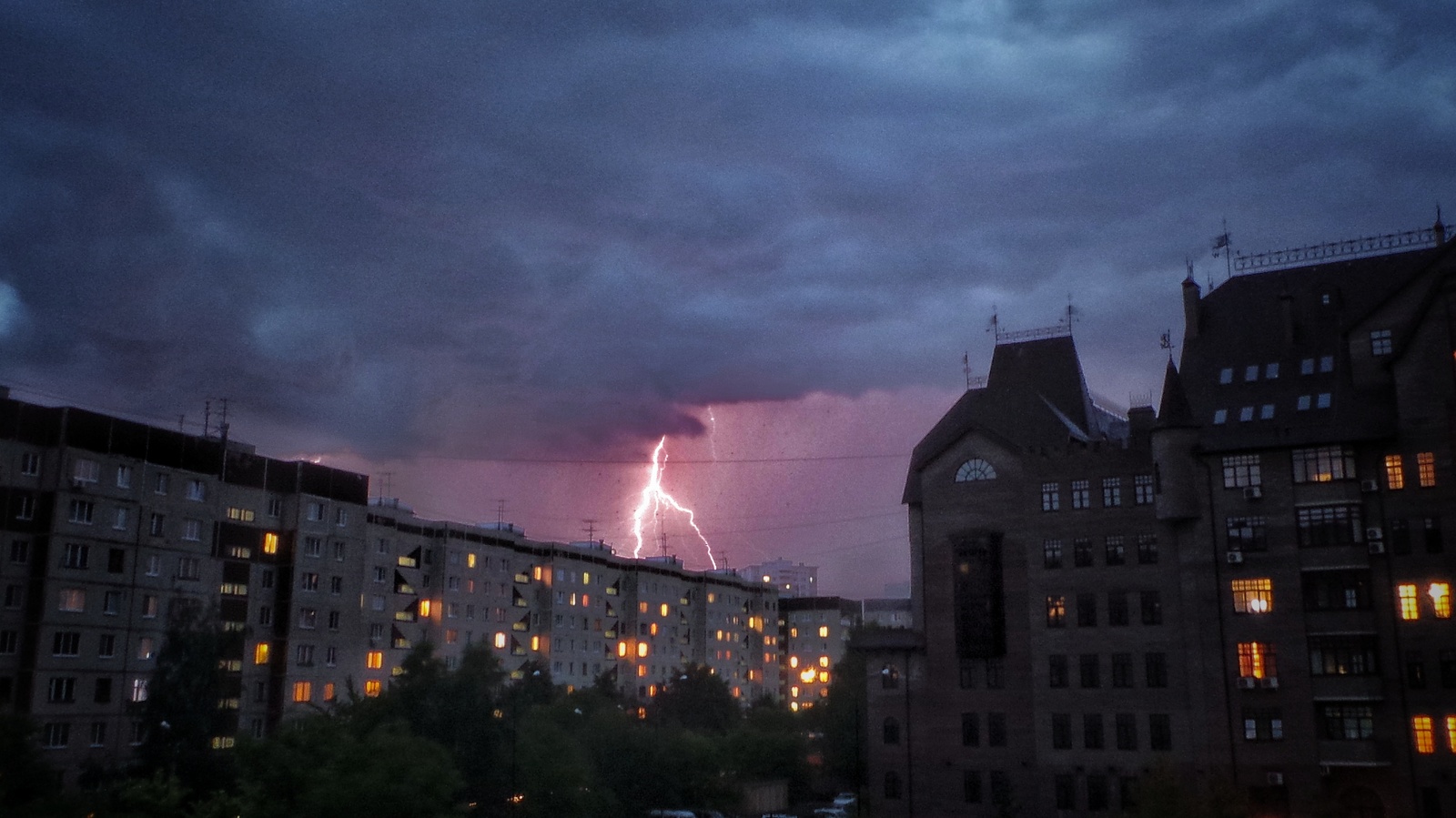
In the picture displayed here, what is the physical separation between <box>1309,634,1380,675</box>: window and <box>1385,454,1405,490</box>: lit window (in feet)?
26.0

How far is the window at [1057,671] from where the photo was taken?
69.1 meters

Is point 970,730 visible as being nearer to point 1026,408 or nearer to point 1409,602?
point 1026,408

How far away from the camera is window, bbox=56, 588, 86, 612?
67.2 m

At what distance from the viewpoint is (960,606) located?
73250mm

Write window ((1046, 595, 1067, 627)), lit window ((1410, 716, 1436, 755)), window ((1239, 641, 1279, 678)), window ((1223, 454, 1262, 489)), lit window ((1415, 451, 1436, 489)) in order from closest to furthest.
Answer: lit window ((1410, 716, 1436, 755)) → lit window ((1415, 451, 1436, 489)) → window ((1239, 641, 1279, 678)) → window ((1223, 454, 1262, 489)) → window ((1046, 595, 1067, 627))

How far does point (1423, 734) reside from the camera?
188 feet

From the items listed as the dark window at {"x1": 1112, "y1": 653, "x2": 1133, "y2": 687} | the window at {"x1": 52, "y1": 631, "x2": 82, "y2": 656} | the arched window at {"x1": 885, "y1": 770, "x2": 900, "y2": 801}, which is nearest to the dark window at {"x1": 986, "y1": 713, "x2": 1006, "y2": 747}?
the arched window at {"x1": 885, "y1": 770, "x2": 900, "y2": 801}

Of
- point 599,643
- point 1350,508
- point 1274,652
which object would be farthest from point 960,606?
point 599,643

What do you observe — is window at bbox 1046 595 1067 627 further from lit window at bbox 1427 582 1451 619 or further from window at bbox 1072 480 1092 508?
lit window at bbox 1427 582 1451 619

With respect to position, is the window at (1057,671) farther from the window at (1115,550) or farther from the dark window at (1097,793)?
the window at (1115,550)

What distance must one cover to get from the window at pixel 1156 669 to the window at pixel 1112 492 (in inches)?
351

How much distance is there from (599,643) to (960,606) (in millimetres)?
70645

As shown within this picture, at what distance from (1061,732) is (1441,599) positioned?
21395mm

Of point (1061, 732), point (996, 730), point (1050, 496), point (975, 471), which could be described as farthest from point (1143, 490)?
point (996, 730)
